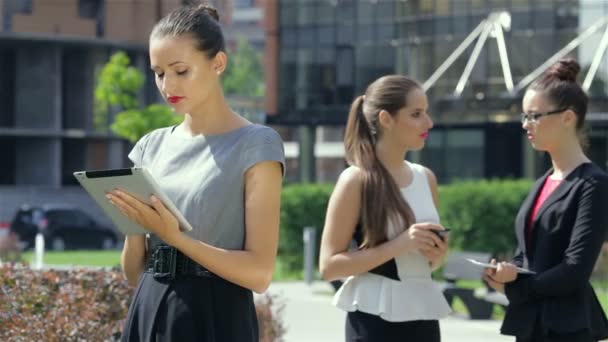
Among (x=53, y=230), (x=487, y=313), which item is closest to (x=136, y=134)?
(x=53, y=230)

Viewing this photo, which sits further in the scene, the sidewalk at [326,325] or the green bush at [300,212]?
the green bush at [300,212]

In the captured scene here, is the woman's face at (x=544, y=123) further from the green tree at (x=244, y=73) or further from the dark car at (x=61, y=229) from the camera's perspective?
A: the green tree at (x=244, y=73)

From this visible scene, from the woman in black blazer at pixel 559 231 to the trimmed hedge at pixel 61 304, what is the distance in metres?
2.84

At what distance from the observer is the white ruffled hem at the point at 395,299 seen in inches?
217

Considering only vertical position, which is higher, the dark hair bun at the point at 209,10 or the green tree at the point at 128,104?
the dark hair bun at the point at 209,10

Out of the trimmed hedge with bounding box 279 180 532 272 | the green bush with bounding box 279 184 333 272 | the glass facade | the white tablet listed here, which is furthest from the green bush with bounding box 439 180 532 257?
the glass facade

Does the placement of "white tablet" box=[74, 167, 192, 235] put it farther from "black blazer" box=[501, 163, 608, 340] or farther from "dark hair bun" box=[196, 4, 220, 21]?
"black blazer" box=[501, 163, 608, 340]

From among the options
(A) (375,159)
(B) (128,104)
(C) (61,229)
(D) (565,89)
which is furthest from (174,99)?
(C) (61,229)

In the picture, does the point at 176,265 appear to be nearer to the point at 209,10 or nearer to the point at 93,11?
the point at 209,10

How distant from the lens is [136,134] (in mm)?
45250

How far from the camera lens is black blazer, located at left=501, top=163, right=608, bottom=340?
18.0 feet

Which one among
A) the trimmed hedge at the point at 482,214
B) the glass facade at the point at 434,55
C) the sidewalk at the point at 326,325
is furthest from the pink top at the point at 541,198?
the glass facade at the point at 434,55

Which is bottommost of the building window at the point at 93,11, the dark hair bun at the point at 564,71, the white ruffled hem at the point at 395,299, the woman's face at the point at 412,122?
the white ruffled hem at the point at 395,299

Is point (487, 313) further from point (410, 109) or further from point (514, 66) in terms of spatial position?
point (514, 66)
